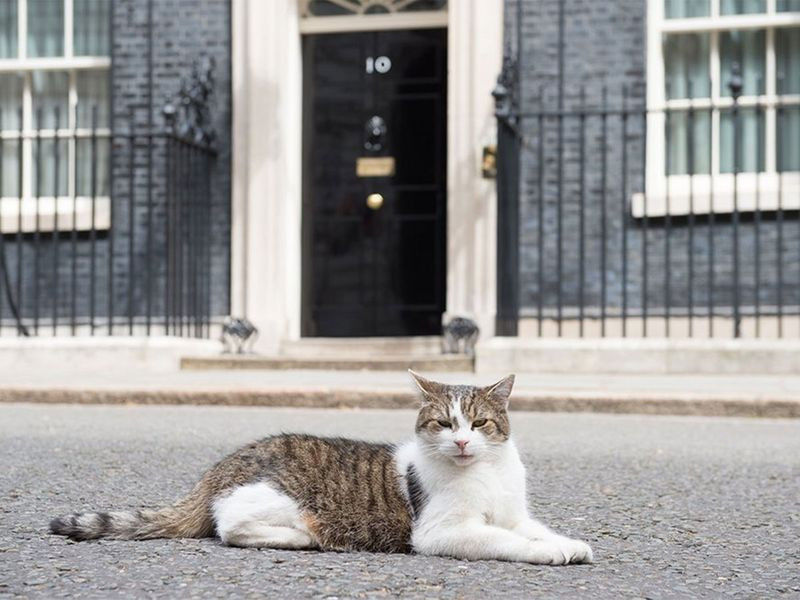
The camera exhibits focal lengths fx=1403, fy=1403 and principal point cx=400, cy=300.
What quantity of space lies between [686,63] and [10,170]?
6.35 meters

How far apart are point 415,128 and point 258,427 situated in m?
5.32

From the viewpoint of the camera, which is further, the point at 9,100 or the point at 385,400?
the point at 9,100

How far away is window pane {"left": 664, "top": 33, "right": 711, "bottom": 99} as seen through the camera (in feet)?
39.8

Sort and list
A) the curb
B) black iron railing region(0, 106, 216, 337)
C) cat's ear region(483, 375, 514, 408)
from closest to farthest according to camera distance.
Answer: cat's ear region(483, 375, 514, 408) < the curb < black iron railing region(0, 106, 216, 337)

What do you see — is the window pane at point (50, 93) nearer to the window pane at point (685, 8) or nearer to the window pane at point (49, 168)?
the window pane at point (49, 168)

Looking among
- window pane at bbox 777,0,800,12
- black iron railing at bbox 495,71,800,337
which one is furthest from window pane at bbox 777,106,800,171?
window pane at bbox 777,0,800,12

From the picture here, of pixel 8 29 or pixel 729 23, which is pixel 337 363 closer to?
pixel 729 23

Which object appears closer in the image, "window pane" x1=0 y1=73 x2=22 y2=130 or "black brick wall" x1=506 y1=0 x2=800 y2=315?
"black brick wall" x1=506 y1=0 x2=800 y2=315

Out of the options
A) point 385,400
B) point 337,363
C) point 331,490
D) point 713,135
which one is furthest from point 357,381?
point 331,490

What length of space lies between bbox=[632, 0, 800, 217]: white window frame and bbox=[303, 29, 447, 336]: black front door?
1.87 m

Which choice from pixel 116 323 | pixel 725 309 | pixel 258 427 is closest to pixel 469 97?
pixel 725 309

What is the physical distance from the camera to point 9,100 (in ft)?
44.7

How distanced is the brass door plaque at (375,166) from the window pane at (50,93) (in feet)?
9.74

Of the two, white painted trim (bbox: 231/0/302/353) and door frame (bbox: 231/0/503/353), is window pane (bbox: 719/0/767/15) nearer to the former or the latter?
door frame (bbox: 231/0/503/353)
